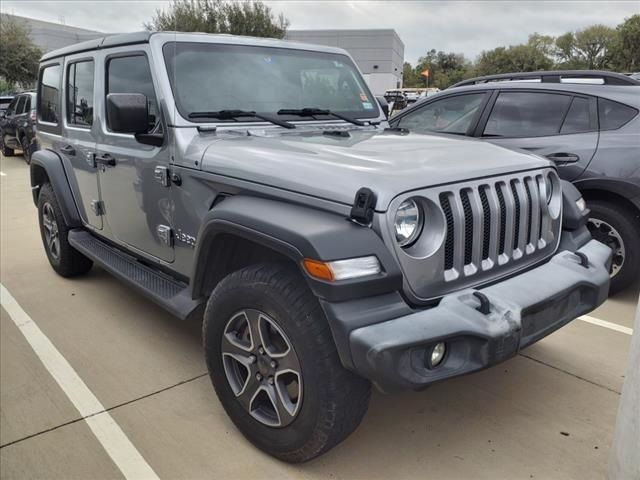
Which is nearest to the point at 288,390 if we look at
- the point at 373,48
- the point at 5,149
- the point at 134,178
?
the point at 134,178

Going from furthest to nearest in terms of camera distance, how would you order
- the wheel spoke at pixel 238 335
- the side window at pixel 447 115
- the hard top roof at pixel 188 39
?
the side window at pixel 447 115
the hard top roof at pixel 188 39
the wheel spoke at pixel 238 335

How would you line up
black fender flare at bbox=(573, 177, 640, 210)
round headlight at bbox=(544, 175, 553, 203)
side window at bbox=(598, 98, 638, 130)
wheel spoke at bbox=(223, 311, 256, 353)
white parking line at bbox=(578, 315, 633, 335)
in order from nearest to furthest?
wheel spoke at bbox=(223, 311, 256, 353) → round headlight at bbox=(544, 175, 553, 203) → white parking line at bbox=(578, 315, 633, 335) → black fender flare at bbox=(573, 177, 640, 210) → side window at bbox=(598, 98, 638, 130)

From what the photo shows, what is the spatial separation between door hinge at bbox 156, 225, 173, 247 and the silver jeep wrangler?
0.5 inches

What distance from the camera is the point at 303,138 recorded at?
9.52 feet

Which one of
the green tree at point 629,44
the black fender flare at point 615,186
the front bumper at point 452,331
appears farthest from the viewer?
the green tree at point 629,44

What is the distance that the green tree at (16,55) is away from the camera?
34906 mm

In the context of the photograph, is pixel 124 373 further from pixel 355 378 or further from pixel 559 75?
pixel 559 75

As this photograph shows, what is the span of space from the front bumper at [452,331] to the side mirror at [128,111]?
1685 millimetres

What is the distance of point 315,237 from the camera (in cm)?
196

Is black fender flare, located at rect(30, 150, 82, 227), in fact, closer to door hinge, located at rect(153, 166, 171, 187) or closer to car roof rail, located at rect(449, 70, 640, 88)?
door hinge, located at rect(153, 166, 171, 187)

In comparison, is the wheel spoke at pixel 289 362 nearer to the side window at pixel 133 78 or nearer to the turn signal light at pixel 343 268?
the turn signal light at pixel 343 268

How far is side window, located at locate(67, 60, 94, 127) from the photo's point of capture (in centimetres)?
400

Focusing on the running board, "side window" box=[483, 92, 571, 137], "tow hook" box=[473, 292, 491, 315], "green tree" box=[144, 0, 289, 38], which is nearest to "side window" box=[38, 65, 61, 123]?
the running board

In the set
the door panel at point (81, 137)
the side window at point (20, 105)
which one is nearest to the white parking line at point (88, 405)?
the door panel at point (81, 137)
